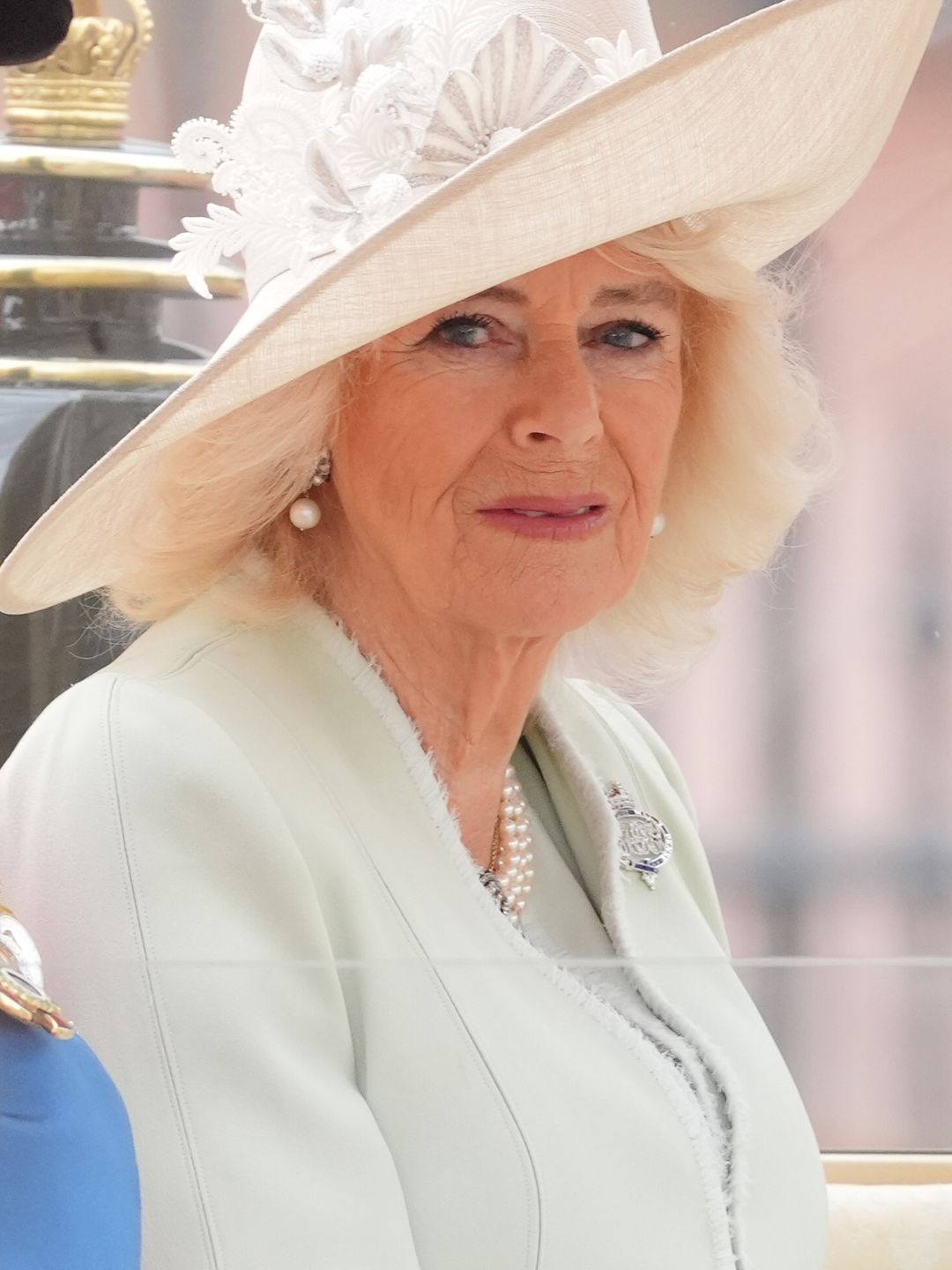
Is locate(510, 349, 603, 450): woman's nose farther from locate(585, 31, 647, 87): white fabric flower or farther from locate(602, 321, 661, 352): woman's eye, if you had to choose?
locate(585, 31, 647, 87): white fabric flower

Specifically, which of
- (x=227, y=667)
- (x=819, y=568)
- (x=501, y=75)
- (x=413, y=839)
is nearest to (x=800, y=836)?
(x=819, y=568)

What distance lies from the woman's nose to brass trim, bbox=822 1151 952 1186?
0.51 metres

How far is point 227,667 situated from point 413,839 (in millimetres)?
180

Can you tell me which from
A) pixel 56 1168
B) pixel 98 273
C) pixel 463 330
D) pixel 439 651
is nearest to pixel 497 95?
pixel 463 330

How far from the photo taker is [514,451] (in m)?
1.21

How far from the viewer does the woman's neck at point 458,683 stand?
4.22ft

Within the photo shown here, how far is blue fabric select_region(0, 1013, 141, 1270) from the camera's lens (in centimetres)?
79

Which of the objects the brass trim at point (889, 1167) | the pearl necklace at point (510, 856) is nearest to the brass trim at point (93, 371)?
the pearl necklace at point (510, 856)

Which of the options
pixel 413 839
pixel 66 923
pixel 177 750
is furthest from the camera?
pixel 413 839

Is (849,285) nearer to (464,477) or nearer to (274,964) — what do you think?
(464,477)

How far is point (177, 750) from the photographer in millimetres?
1091

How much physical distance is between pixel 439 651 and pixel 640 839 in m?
0.23

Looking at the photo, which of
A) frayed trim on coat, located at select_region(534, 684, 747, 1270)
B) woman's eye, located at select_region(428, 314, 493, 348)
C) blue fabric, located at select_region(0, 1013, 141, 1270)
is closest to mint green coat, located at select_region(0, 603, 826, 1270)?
frayed trim on coat, located at select_region(534, 684, 747, 1270)

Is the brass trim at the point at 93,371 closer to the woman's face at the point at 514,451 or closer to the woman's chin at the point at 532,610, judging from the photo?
the woman's face at the point at 514,451
